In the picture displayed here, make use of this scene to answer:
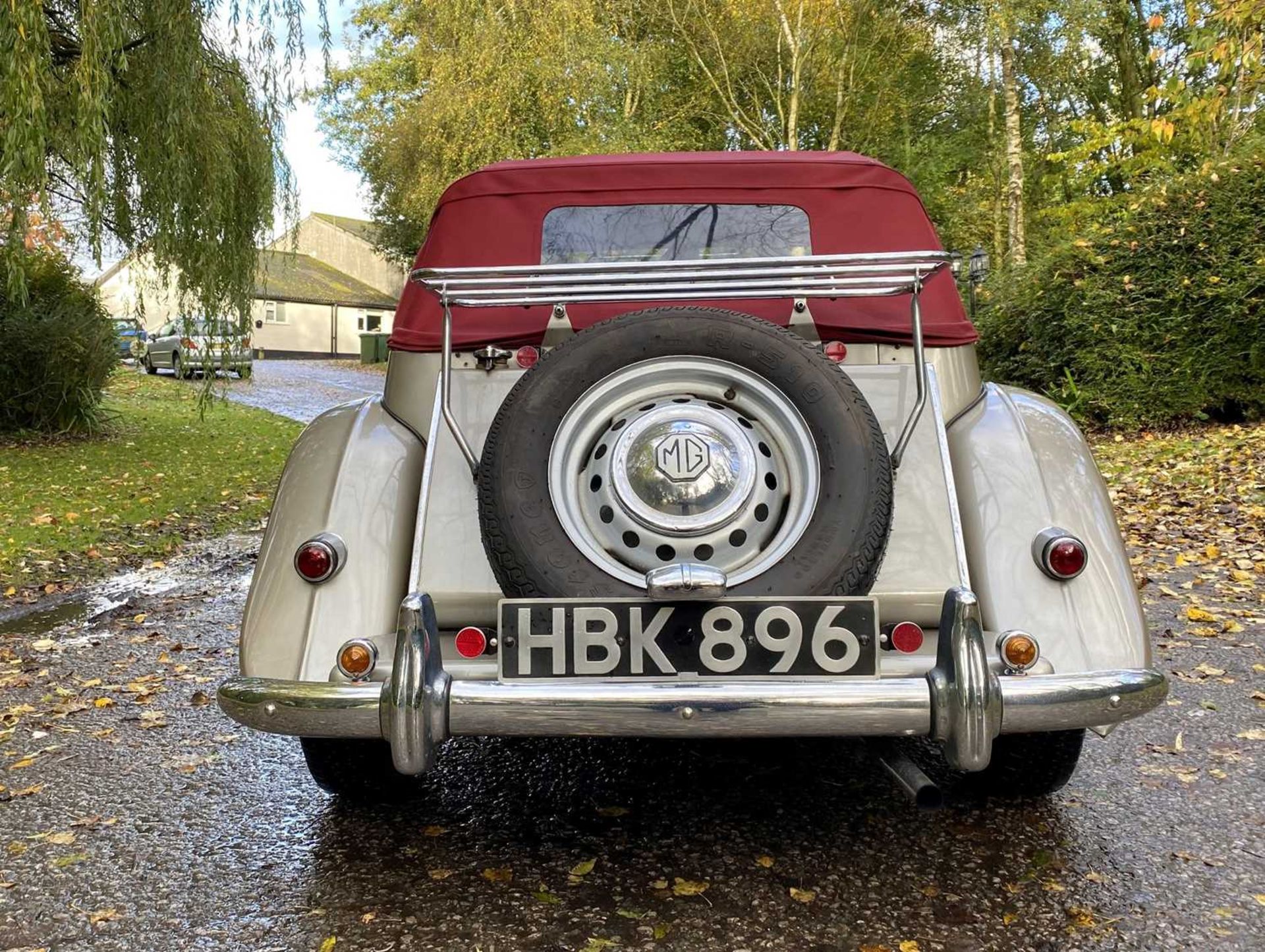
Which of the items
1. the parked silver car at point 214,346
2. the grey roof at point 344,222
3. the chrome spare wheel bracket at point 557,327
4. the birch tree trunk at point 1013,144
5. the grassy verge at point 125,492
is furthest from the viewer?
the grey roof at point 344,222

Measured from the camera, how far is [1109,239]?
35.8ft

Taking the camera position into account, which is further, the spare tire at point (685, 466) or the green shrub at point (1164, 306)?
the green shrub at point (1164, 306)

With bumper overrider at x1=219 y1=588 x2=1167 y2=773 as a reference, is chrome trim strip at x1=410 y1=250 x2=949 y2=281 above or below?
above

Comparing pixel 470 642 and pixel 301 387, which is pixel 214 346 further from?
pixel 301 387

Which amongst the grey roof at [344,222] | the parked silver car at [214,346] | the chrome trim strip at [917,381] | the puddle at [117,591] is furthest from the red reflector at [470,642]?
the grey roof at [344,222]

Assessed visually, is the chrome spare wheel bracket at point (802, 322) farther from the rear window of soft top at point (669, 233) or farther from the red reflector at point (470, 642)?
the red reflector at point (470, 642)

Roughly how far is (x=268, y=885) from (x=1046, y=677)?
2.06 m

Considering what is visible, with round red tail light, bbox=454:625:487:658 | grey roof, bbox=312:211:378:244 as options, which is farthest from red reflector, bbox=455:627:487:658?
grey roof, bbox=312:211:378:244

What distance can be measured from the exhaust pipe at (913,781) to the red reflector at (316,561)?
1542 millimetres

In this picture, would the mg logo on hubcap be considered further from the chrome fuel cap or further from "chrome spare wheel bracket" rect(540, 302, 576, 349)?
"chrome spare wheel bracket" rect(540, 302, 576, 349)

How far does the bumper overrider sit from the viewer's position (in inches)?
88.9

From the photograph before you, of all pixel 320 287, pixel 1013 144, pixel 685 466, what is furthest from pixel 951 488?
pixel 320 287

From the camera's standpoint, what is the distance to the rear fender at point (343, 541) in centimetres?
269

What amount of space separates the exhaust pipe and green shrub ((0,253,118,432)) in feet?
39.4
